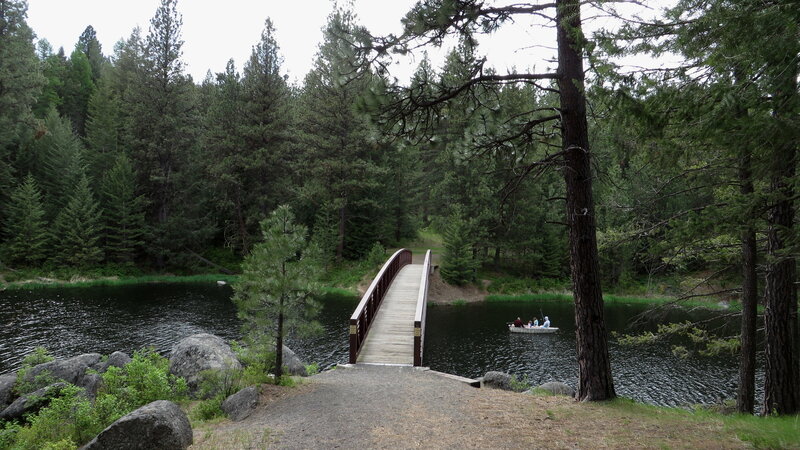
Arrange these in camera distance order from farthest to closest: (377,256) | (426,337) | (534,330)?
(377,256) → (534,330) → (426,337)

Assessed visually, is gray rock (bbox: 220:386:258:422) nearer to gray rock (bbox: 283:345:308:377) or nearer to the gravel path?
the gravel path

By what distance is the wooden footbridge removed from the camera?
10938 mm

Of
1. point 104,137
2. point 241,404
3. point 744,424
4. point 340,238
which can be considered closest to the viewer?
point 744,424

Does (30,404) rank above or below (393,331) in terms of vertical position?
below

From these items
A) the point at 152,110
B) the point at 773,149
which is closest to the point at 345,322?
the point at 773,149

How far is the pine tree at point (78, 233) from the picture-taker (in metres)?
28.2

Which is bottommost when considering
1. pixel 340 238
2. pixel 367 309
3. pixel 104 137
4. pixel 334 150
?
pixel 367 309

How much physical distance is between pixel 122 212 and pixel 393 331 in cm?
2588

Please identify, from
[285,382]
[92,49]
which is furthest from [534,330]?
[92,49]

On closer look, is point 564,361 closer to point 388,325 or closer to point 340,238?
point 388,325

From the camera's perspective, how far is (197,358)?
32.7 ft

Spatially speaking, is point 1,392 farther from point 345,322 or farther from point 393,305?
point 345,322

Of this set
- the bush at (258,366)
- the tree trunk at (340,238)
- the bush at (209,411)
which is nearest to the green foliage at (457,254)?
the tree trunk at (340,238)

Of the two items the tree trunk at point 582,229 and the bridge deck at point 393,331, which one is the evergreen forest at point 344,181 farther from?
the bridge deck at point 393,331
